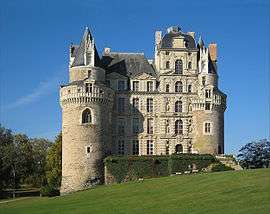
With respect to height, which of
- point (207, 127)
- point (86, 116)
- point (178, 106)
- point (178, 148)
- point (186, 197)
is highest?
point (178, 106)

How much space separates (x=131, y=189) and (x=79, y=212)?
1047 cm

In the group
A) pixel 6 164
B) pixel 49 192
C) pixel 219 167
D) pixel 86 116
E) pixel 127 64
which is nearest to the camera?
pixel 219 167

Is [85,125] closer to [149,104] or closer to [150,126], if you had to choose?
[150,126]

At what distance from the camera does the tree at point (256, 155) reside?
71375 millimetres

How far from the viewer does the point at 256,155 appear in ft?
241

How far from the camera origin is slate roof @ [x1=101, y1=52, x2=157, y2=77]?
66.4 meters

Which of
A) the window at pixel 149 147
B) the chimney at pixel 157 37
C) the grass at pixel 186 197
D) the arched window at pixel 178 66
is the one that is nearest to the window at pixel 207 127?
the window at pixel 149 147

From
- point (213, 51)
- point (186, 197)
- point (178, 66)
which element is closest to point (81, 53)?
point (178, 66)

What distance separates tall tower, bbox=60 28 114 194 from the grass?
1067 cm

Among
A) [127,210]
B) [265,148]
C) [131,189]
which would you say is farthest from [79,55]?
[127,210]

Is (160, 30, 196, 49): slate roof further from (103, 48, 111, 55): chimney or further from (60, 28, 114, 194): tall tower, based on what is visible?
(60, 28, 114, 194): tall tower

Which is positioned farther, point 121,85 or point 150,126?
point 121,85

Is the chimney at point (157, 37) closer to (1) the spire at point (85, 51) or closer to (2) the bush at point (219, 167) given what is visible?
(1) the spire at point (85, 51)

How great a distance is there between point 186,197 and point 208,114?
27.2 metres
